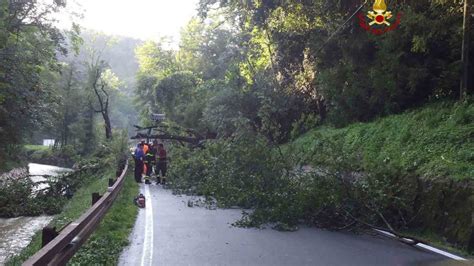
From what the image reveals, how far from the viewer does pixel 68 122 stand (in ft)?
222

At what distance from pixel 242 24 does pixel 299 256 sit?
24.0 m

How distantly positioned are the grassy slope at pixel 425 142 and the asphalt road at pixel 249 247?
6.95 ft

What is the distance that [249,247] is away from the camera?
847 centimetres

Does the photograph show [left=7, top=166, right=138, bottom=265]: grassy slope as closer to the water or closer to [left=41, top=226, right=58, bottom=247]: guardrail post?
[left=41, top=226, right=58, bottom=247]: guardrail post

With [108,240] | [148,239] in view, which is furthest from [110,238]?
[148,239]

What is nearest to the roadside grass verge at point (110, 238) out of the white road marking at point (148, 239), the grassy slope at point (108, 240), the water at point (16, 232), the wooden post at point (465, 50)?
the grassy slope at point (108, 240)

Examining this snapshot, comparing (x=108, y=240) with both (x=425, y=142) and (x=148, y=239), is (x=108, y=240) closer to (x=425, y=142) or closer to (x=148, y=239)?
(x=148, y=239)

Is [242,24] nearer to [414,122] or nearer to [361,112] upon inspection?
[361,112]

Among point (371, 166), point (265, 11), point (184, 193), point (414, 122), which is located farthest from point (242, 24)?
point (371, 166)

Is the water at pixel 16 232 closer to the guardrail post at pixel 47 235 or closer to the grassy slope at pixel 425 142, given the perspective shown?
the guardrail post at pixel 47 235

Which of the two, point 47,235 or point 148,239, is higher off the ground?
point 47,235

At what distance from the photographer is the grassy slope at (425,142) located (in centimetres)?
1011

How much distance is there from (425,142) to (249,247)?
19.1 feet

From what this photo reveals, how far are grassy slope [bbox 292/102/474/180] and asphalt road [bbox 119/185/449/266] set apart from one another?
6.95 feet
